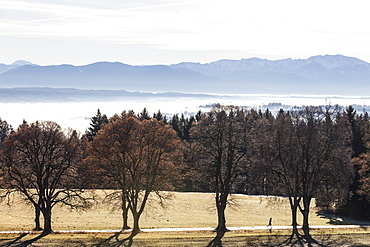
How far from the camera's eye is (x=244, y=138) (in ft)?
144

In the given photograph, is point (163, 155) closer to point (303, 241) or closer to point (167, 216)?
point (167, 216)

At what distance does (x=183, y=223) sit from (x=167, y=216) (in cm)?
517

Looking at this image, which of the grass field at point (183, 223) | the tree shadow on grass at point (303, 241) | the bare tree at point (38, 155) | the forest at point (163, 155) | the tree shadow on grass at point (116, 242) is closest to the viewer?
the tree shadow on grass at point (116, 242)

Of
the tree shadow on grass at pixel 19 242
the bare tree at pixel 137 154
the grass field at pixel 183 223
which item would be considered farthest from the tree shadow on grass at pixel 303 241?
the tree shadow on grass at pixel 19 242

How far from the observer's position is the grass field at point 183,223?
3906 cm

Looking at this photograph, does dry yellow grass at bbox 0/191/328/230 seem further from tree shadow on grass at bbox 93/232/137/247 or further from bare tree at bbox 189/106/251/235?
tree shadow on grass at bbox 93/232/137/247

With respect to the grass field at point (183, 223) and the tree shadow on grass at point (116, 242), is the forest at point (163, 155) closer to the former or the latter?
the grass field at point (183, 223)

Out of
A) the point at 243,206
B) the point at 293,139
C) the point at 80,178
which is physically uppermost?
the point at 293,139

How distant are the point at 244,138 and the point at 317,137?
21.7 ft

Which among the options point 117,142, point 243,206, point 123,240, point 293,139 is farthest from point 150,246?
point 243,206

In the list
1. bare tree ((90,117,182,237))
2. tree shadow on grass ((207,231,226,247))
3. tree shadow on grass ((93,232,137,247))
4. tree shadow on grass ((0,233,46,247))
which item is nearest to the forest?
bare tree ((90,117,182,237))

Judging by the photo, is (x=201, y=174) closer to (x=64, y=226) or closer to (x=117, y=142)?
(x=117, y=142)

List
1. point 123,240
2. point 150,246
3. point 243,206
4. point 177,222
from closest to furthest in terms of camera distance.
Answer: point 150,246
point 123,240
point 177,222
point 243,206

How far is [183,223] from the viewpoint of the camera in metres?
50.5
